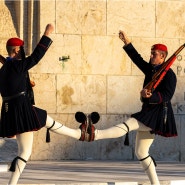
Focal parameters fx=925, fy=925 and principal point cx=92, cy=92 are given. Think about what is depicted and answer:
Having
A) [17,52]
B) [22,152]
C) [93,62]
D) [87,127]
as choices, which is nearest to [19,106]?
[22,152]

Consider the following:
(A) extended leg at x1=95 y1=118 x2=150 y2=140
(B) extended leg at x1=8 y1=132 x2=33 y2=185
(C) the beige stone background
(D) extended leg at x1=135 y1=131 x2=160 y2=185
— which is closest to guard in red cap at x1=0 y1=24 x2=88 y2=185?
(B) extended leg at x1=8 y1=132 x2=33 y2=185

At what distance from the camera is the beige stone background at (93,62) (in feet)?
56.2

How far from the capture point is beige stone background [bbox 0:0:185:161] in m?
17.1

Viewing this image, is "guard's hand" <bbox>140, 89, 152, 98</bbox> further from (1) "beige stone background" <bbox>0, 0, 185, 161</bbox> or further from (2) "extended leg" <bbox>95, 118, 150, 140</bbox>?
(1) "beige stone background" <bbox>0, 0, 185, 161</bbox>

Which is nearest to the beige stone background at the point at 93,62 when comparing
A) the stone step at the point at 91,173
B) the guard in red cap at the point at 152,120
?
the stone step at the point at 91,173

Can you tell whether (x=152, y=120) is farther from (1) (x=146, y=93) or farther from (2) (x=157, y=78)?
(2) (x=157, y=78)

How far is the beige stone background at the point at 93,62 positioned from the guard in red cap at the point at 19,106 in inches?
201

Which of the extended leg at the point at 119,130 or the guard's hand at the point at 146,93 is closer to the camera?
the guard's hand at the point at 146,93

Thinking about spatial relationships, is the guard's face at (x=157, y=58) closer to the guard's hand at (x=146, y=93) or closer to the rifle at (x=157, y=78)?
the rifle at (x=157, y=78)

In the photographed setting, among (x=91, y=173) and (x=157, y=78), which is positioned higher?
(x=157, y=78)

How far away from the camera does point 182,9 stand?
17984 mm

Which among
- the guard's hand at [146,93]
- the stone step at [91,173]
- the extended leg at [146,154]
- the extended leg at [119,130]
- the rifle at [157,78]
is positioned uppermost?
the rifle at [157,78]

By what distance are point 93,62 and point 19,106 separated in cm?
581

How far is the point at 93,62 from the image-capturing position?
17406mm
